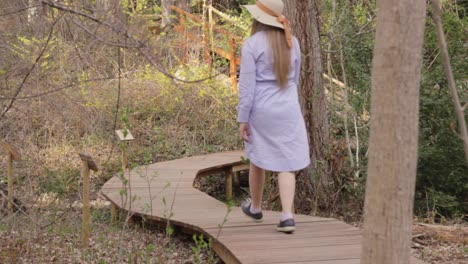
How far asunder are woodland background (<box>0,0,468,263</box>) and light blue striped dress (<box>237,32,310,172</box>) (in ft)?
1.55

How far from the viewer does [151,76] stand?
12.0m

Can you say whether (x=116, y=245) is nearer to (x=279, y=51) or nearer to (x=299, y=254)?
(x=299, y=254)

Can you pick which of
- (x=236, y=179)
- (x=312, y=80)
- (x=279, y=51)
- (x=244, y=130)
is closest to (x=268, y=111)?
(x=244, y=130)

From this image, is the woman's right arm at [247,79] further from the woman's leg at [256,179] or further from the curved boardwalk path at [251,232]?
the curved boardwalk path at [251,232]

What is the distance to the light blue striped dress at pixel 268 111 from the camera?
4719mm

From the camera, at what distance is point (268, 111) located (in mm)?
4785

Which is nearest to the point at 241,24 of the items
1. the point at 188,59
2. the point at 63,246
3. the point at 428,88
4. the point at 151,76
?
the point at 188,59

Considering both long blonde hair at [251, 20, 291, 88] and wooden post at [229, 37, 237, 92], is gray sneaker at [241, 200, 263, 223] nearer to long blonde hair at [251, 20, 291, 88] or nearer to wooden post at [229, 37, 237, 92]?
long blonde hair at [251, 20, 291, 88]

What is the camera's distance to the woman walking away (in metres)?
4.71

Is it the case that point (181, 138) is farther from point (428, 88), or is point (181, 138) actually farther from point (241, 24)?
point (428, 88)

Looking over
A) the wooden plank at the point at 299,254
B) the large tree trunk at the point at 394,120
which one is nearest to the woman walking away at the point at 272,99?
the wooden plank at the point at 299,254

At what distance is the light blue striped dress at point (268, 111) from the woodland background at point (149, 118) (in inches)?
18.6

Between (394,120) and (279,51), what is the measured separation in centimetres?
254

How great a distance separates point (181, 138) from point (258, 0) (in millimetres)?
6602
